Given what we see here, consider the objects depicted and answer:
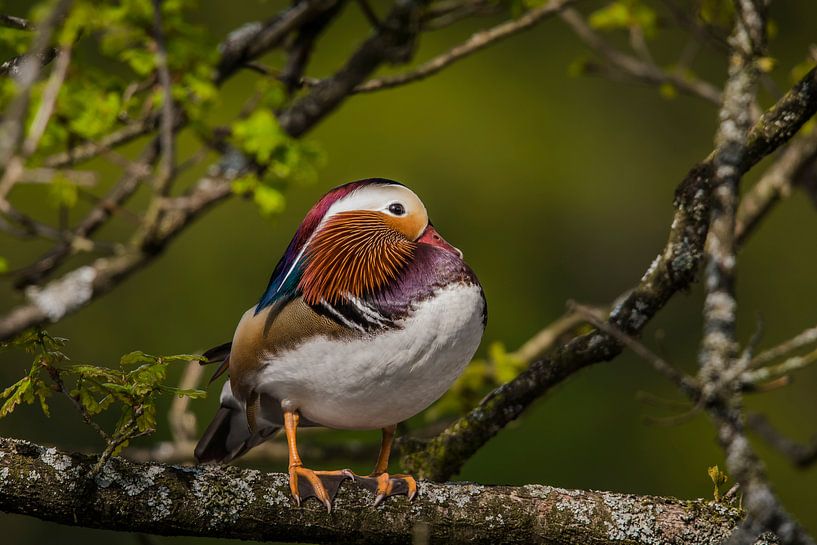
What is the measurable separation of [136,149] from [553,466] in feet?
9.78

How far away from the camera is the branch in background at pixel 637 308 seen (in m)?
2.44

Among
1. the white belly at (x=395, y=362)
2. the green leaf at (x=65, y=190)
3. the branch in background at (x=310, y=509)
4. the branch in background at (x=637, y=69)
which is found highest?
the branch in background at (x=637, y=69)

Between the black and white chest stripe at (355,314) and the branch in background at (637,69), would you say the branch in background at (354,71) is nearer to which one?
the black and white chest stripe at (355,314)

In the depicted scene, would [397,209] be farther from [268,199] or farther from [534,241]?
[534,241]

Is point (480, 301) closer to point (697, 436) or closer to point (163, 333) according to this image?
point (163, 333)

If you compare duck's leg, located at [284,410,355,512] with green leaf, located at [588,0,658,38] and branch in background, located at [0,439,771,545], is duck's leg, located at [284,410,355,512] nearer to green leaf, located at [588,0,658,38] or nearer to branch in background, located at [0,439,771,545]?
branch in background, located at [0,439,771,545]

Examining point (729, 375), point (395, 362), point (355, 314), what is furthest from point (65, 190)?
Result: point (729, 375)

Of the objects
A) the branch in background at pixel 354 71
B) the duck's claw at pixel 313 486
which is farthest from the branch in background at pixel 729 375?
the branch in background at pixel 354 71

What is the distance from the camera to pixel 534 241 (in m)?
7.04

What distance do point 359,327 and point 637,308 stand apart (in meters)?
0.65

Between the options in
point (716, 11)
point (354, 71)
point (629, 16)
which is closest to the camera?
point (354, 71)

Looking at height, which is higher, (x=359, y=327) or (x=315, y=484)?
(x=359, y=327)

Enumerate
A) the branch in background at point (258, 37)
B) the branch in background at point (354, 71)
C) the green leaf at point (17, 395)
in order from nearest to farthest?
1. the green leaf at point (17, 395)
2. the branch in background at point (354, 71)
3. the branch in background at point (258, 37)

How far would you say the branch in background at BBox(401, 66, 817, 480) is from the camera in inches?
96.1
